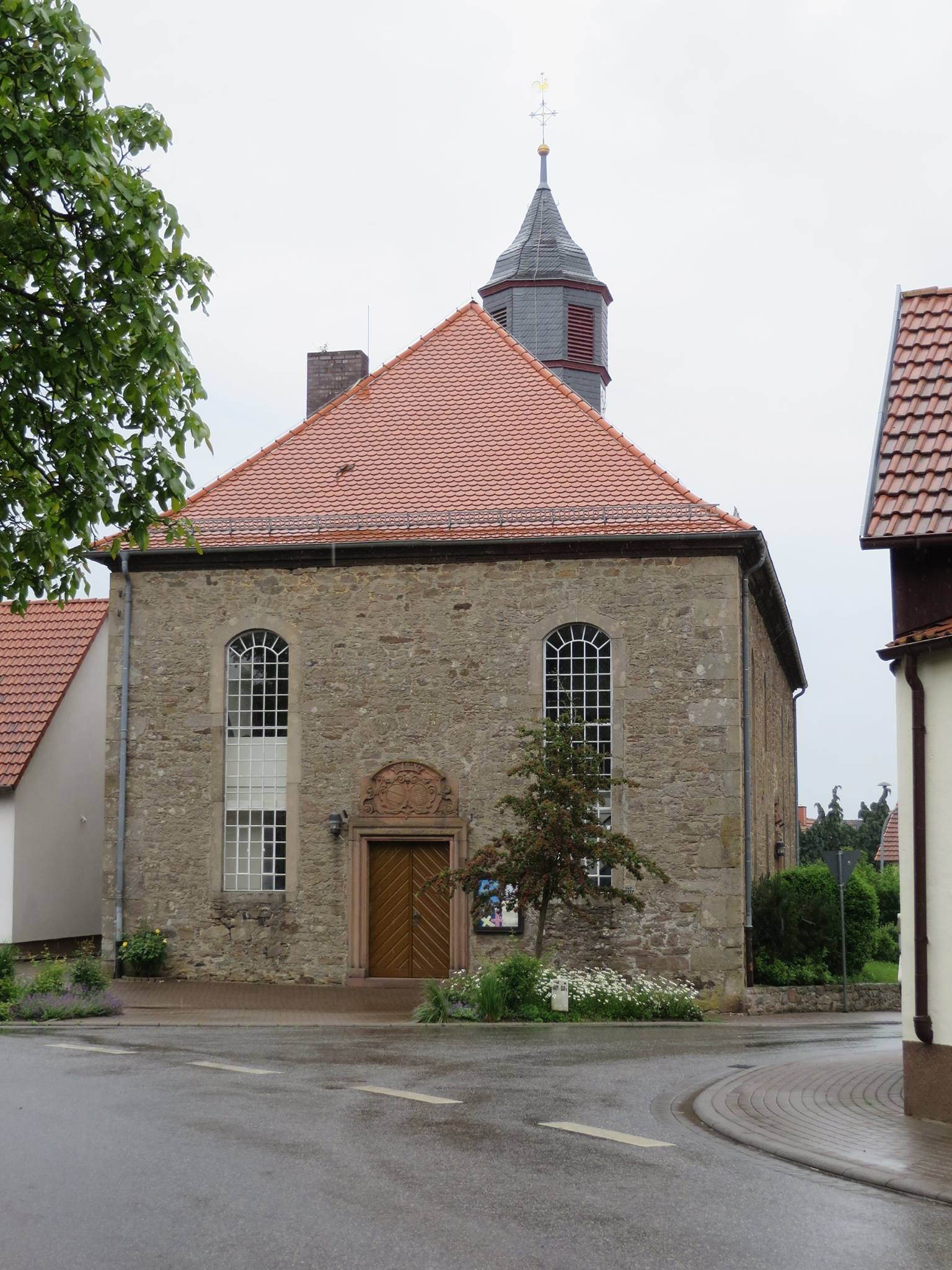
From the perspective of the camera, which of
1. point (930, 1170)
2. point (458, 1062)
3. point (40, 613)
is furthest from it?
point (40, 613)

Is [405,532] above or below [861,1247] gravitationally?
above

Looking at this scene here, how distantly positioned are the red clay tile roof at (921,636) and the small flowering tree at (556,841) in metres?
7.44

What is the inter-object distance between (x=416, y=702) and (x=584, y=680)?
93.0 inches

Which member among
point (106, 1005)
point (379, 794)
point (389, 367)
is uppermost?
point (389, 367)

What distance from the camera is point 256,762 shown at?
21.6 m

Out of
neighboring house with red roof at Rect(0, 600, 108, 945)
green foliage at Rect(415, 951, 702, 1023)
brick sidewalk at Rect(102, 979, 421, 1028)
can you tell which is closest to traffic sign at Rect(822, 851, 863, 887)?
green foliage at Rect(415, 951, 702, 1023)

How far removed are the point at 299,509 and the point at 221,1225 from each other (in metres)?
16.1

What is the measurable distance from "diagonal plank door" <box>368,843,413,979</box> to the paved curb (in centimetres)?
1085

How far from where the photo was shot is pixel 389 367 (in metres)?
24.9

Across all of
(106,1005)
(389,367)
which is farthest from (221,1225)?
(389,367)

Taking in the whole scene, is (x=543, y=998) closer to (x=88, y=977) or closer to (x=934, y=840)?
(x=88, y=977)

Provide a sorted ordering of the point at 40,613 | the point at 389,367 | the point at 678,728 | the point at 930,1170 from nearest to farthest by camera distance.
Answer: the point at 930,1170, the point at 678,728, the point at 389,367, the point at 40,613

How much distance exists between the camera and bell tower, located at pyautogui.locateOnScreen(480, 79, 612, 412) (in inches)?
1190

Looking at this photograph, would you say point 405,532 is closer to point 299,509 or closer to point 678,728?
point 299,509
